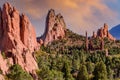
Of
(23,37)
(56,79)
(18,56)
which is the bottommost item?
(56,79)

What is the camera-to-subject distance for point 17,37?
159 meters

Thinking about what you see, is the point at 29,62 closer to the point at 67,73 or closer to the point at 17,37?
the point at 67,73

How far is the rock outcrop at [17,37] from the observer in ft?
417

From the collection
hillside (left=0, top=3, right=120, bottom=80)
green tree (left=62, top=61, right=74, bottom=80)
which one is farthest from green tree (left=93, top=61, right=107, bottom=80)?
green tree (left=62, top=61, right=74, bottom=80)

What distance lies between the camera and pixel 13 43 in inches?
5659

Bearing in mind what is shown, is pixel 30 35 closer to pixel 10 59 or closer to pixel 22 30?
pixel 22 30

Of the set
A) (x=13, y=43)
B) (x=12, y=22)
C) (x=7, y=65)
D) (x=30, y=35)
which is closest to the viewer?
(x=7, y=65)

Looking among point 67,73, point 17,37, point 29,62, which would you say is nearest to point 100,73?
point 67,73

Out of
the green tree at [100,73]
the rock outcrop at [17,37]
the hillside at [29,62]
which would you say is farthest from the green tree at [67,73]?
the rock outcrop at [17,37]

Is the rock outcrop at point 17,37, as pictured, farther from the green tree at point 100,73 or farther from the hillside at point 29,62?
the green tree at point 100,73

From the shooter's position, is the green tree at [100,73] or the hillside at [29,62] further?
the green tree at [100,73]

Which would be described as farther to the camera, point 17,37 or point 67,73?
point 17,37

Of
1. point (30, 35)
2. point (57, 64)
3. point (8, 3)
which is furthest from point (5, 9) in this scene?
point (57, 64)

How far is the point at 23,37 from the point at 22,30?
3.79m
